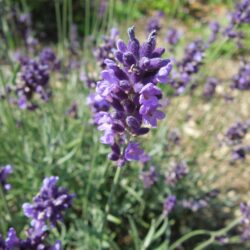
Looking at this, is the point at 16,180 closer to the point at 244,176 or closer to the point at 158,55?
the point at 158,55

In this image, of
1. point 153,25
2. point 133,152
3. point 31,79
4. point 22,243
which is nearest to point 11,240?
point 22,243

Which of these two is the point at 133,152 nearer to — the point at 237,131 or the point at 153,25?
the point at 237,131

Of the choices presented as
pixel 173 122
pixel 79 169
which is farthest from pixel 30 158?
pixel 173 122

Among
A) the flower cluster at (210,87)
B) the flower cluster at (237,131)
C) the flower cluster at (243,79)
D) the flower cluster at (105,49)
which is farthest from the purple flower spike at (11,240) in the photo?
the flower cluster at (210,87)

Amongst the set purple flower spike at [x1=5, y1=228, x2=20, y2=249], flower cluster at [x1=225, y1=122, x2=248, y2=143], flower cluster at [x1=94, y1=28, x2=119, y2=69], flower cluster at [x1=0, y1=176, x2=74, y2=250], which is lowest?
flower cluster at [x1=225, y1=122, x2=248, y2=143]

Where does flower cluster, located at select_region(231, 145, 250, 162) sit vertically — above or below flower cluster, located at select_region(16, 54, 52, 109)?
below

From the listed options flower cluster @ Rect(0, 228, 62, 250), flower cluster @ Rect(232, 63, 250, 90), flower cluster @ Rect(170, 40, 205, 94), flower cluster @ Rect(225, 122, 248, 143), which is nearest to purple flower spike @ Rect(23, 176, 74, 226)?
flower cluster @ Rect(0, 228, 62, 250)

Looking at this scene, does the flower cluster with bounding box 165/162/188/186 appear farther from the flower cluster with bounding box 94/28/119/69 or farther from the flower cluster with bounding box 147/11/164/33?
the flower cluster with bounding box 147/11/164/33
